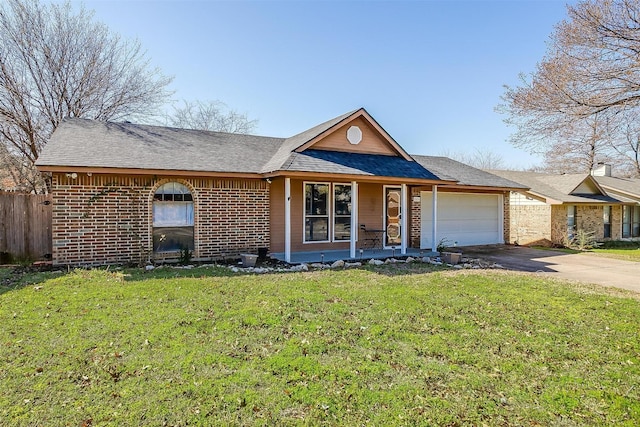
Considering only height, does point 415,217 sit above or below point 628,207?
below

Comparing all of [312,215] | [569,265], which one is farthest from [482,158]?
[312,215]

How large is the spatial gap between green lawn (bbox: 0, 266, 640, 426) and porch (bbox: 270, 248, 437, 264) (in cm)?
340

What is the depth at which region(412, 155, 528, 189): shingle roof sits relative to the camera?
45.8 ft

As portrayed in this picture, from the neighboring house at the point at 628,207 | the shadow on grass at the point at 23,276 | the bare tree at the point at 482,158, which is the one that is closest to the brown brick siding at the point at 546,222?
the neighboring house at the point at 628,207

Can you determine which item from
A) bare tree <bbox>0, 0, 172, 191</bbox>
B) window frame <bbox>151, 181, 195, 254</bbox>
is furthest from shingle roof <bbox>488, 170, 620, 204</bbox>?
bare tree <bbox>0, 0, 172, 191</bbox>

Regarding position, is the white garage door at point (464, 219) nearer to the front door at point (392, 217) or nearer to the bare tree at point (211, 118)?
the front door at point (392, 217)

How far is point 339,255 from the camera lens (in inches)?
429

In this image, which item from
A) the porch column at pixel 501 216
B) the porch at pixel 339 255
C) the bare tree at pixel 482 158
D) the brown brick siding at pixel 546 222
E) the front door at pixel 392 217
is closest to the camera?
the porch at pixel 339 255

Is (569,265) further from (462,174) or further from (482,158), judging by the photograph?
(482,158)

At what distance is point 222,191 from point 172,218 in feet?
5.11

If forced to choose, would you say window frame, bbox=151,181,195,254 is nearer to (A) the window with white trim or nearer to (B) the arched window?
(B) the arched window

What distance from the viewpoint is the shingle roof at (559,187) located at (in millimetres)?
16469

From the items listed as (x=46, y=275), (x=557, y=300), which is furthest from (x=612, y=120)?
(x=46, y=275)

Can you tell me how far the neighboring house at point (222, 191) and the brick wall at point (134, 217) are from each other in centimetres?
2
